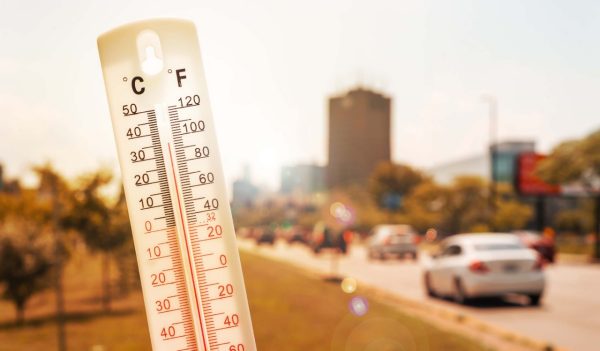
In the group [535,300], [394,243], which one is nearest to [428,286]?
[535,300]

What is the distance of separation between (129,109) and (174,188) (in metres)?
0.24

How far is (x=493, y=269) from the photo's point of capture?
1511cm

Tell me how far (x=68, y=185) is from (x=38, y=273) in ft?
6.10

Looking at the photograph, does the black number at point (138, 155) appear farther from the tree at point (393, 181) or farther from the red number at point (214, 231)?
the tree at point (393, 181)

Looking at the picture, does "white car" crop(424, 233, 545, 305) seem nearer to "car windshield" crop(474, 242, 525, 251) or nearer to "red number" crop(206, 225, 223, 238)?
"car windshield" crop(474, 242, 525, 251)

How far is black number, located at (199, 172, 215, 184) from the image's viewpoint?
2039 millimetres

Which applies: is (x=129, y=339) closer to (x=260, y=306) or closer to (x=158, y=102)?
(x=260, y=306)

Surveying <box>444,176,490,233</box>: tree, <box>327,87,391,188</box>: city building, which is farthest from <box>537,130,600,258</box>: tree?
<box>327,87,391,188</box>: city building

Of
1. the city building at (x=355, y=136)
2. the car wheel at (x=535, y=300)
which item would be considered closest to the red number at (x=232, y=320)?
the car wheel at (x=535, y=300)

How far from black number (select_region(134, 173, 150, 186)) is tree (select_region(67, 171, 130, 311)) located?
1139 centimetres

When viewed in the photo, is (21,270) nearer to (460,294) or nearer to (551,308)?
(460,294)

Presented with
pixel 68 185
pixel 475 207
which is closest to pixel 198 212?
pixel 68 185

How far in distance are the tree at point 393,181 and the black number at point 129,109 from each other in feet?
327

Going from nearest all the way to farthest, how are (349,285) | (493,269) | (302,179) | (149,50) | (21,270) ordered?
(149,50) → (21,270) → (493,269) → (349,285) → (302,179)
